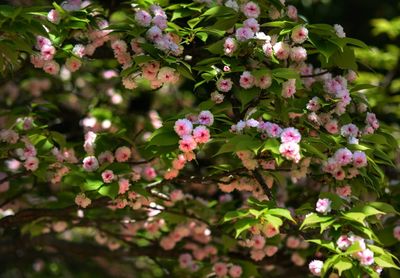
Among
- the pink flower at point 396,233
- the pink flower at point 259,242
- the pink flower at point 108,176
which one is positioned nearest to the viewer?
the pink flower at point 108,176

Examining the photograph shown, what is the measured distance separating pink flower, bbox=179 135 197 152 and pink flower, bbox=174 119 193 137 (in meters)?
0.02

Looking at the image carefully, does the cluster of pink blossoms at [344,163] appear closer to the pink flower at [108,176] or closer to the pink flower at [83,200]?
the pink flower at [108,176]

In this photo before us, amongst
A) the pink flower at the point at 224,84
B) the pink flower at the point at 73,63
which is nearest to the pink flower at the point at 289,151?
the pink flower at the point at 224,84

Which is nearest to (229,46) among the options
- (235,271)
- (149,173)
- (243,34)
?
(243,34)

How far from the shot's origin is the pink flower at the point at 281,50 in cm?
369

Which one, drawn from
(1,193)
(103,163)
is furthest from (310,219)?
(1,193)

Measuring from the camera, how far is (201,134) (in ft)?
11.3

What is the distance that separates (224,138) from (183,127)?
0.19 m

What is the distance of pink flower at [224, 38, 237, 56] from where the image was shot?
363 cm

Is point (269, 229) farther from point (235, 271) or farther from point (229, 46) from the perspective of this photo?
point (235, 271)

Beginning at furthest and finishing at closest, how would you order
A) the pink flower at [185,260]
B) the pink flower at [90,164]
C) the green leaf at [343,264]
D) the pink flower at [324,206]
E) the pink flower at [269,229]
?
the pink flower at [185,260], the pink flower at [90,164], the pink flower at [269,229], the pink flower at [324,206], the green leaf at [343,264]

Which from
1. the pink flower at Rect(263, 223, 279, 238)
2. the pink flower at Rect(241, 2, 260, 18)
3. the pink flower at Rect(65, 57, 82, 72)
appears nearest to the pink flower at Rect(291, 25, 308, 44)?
the pink flower at Rect(241, 2, 260, 18)

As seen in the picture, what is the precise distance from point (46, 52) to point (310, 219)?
1.58 meters

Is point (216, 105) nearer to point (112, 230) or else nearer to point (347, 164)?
point (347, 164)
